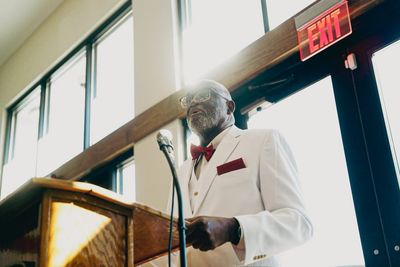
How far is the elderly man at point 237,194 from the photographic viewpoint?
1.59 metres

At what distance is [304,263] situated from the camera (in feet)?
8.39

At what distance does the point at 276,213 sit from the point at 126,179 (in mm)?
2721

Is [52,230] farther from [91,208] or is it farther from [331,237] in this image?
[331,237]

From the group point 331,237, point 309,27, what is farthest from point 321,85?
point 331,237

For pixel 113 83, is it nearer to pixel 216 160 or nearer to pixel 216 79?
pixel 216 79

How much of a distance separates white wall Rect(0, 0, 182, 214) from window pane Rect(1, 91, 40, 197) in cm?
36

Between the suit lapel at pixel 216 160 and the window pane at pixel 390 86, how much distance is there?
2.36 ft

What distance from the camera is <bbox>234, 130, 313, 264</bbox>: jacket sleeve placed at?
1623 millimetres

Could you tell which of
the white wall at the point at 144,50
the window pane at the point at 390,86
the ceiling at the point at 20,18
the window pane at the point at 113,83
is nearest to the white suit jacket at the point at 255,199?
the window pane at the point at 390,86

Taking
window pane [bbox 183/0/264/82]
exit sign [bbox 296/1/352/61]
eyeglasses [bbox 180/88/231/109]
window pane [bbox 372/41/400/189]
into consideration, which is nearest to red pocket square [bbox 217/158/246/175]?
eyeglasses [bbox 180/88/231/109]

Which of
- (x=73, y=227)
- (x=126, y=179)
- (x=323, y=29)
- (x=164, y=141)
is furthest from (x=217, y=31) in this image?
(x=73, y=227)

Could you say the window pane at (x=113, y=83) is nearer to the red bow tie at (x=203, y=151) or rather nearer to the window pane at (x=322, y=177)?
the window pane at (x=322, y=177)

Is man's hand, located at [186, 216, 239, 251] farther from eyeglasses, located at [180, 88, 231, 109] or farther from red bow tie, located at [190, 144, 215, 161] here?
eyeglasses, located at [180, 88, 231, 109]

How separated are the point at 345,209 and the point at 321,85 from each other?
66cm
